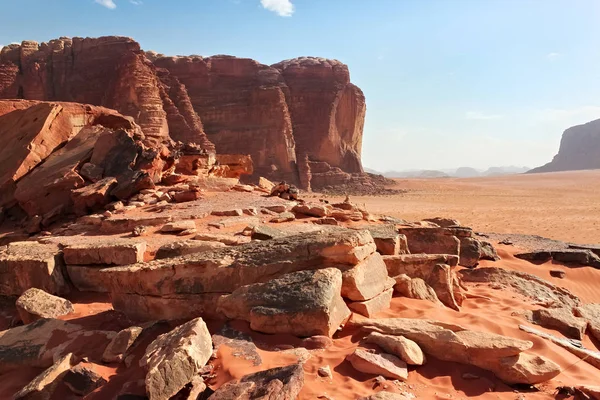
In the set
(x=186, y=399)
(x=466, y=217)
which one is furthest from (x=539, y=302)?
(x=466, y=217)

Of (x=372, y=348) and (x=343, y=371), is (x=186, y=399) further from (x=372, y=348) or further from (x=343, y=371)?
(x=372, y=348)

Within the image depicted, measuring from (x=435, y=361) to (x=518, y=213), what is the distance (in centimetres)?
2543

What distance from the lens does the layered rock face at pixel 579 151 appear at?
116 m

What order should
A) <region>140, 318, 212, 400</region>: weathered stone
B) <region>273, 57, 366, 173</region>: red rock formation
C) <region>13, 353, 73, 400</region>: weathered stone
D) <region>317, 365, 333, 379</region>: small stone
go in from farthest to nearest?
<region>273, 57, 366, 173</region>: red rock formation, <region>13, 353, 73, 400</region>: weathered stone, <region>317, 365, 333, 379</region>: small stone, <region>140, 318, 212, 400</region>: weathered stone

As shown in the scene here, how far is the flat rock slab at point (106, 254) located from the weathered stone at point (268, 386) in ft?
11.8

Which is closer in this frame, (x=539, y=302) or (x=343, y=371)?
(x=343, y=371)

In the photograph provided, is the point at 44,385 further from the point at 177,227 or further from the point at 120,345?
the point at 177,227

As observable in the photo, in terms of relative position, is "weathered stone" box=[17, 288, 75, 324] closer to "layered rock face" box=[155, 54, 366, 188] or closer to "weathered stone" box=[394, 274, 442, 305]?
"weathered stone" box=[394, 274, 442, 305]

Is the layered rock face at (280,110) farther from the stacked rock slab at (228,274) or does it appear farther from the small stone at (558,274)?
the stacked rock slab at (228,274)

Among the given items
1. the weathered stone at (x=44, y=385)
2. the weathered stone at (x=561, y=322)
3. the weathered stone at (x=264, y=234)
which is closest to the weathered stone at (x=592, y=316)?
the weathered stone at (x=561, y=322)

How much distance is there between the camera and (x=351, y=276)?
418 centimetres

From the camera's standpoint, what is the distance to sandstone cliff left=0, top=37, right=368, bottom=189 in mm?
30828

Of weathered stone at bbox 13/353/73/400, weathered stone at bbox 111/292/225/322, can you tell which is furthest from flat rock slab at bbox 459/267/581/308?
weathered stone at bbox 13/353/73/400

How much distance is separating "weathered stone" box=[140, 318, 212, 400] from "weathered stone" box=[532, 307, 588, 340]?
414 cm
